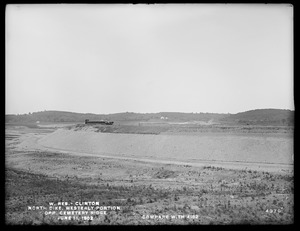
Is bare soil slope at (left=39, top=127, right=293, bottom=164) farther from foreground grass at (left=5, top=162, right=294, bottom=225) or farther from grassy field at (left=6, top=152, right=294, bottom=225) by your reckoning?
foreground grass at (left=5, top=162, right=294, bottom=225)

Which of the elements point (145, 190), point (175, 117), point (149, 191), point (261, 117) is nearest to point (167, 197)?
point (149, 191)

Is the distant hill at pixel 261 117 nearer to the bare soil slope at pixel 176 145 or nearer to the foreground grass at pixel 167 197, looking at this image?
the bare soil slope at pixel 176 145

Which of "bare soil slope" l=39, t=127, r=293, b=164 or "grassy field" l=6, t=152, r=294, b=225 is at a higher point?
"bare soil slope" l=39, t=127, r=293, b=164

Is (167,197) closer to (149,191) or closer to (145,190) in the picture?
(149,191)

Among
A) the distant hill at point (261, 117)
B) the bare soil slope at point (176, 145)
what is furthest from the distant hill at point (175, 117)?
the bare soil slope at point (176, 145)

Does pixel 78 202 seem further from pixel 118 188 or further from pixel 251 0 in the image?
pixel 251 0

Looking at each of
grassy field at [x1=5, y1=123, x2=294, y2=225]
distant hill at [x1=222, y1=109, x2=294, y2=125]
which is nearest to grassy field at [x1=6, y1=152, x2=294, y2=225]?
grassy field at [x1=5, y1=123, x2=294, y2=225]

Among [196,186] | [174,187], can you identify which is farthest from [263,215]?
[174,187]
